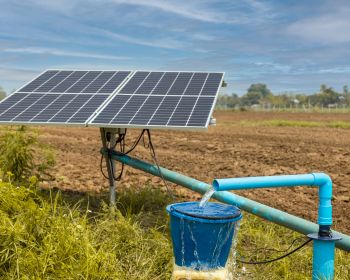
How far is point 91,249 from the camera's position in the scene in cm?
496

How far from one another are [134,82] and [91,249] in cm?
371

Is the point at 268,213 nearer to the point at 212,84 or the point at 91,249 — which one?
the point at 91,249

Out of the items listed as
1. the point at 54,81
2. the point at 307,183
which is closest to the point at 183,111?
the point at 307,183

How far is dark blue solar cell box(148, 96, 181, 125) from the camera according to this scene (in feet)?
20.5

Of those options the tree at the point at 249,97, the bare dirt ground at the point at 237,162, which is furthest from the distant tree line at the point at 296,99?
the bare dirt ground at the point at 237,162

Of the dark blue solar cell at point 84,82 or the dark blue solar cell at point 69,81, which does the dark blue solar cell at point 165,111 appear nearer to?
the dark blue solar cell at point 84,82

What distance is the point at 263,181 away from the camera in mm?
4586

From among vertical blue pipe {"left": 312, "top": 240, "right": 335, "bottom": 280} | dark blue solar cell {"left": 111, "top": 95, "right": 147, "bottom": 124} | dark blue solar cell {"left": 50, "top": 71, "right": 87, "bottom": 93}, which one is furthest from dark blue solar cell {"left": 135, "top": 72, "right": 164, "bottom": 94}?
vertical blue pipe {"left": 312, "top": 240, "right": 335, "bottom": 280}

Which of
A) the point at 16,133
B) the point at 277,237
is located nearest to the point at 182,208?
the point at 277,237

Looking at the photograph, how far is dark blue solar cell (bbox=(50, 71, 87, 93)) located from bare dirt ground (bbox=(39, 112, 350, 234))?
5.98 ft

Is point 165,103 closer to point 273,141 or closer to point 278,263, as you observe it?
point 278,263

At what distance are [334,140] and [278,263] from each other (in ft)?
43.2

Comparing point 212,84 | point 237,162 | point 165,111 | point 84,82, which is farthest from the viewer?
point 237,162

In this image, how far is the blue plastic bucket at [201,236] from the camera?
4.01 meters
